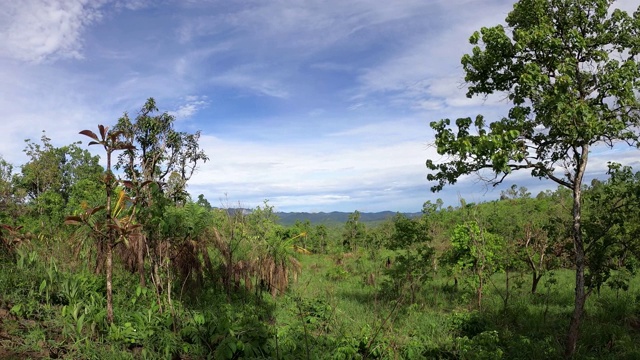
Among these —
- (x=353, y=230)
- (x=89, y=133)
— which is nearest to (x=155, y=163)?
(x=89, y=133)

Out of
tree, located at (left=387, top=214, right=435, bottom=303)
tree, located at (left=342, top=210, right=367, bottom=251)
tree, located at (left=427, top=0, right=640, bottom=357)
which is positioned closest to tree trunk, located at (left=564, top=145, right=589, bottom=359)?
tree, located at (left=427, top=0, right=640, bottom=357)

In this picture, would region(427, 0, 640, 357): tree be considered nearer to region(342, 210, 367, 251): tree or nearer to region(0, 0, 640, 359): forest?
region(0, 0, 640, 359): forest

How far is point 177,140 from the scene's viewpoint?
24.3 m

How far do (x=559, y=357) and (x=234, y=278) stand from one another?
26.3 ft

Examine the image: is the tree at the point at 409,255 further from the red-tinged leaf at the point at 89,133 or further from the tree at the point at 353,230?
the tree at the point at 353,230

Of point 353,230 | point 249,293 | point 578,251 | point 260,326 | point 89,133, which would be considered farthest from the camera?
point 353,230

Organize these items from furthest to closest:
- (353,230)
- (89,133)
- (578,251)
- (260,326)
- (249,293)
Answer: (353,230) → (249,293) → (578,251) → (260,326) → (89,133)


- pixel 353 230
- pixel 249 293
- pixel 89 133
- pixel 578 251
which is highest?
pixel 89 133

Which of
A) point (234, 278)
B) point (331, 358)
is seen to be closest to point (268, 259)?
point (234, 278)

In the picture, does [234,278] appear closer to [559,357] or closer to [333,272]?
[333,272]

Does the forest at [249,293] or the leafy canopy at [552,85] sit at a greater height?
the leafy canopy at [552,85]

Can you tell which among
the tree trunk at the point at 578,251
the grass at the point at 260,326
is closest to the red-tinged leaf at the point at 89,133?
the grass at the point at 260,326

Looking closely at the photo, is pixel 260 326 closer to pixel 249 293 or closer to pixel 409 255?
pixel 249 293

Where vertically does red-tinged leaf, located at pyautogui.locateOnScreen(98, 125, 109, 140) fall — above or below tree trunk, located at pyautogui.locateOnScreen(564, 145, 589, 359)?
above
